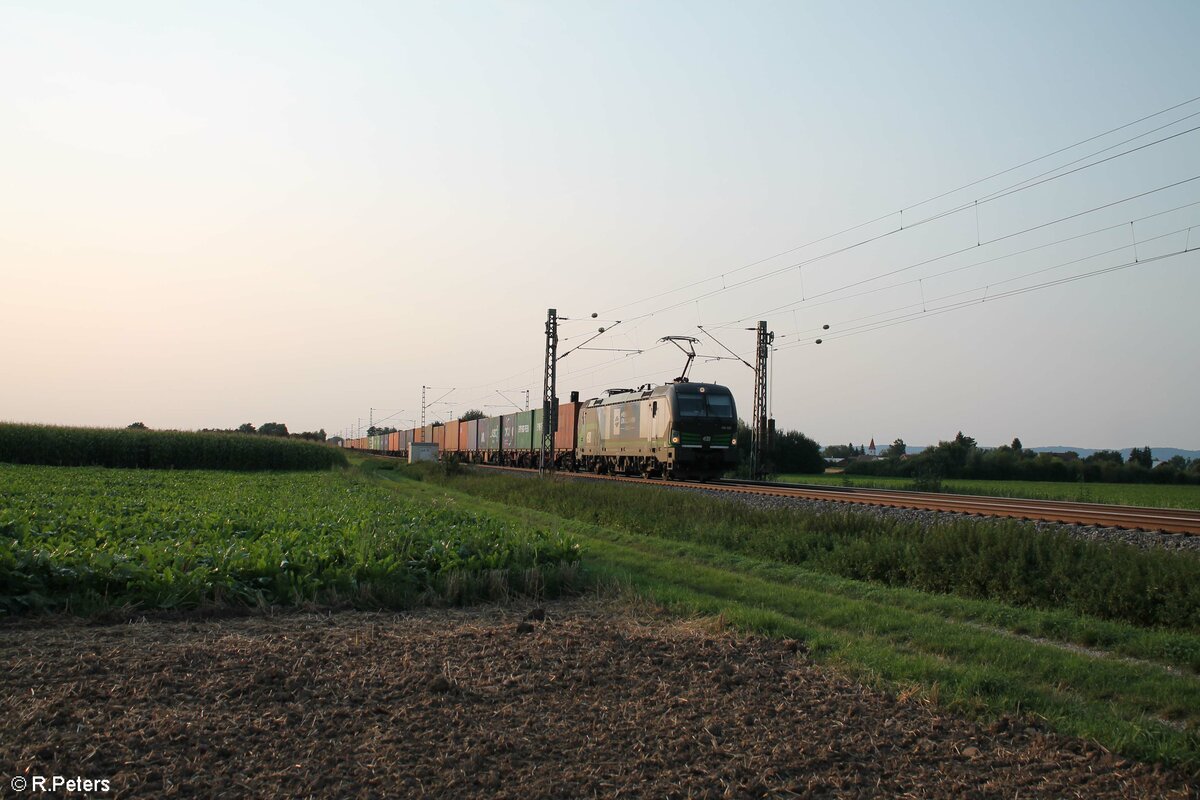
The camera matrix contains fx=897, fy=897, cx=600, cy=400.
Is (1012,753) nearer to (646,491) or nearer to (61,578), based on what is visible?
(61,578)

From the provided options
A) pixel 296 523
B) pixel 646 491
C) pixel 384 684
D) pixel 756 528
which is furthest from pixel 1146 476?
pixel 384 684

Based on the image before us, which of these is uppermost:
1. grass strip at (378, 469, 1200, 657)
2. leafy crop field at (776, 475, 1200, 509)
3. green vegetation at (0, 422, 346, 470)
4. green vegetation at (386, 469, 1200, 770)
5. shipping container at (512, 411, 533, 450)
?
shipping container at (512, 411, 533, 450)

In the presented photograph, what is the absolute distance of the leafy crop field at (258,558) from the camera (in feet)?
28.6

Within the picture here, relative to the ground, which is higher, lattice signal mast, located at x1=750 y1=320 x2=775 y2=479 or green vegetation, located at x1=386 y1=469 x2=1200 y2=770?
lattice signal mast, located at x1=750 y1=320 x2=775 y2=479

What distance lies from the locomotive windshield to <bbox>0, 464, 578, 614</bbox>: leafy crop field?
56.3 ft

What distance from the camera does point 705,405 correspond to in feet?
104

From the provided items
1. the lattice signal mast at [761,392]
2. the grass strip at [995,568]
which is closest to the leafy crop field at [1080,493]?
the lattice signal mast at [761,392]

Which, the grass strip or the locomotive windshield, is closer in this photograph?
the grass strip

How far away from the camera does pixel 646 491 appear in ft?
71.7

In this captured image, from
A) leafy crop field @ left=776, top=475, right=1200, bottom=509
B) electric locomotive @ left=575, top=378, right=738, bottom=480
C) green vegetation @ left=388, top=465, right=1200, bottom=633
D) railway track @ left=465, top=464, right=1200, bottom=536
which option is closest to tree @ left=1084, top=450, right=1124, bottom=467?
leafy crop field @ left=776, top=475, right=1200, bottom=509

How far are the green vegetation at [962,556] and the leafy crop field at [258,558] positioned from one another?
13.7 ft

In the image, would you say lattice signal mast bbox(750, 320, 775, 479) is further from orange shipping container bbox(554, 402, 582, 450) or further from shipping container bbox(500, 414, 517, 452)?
shipping container bbox(500, 414, 517, 452)

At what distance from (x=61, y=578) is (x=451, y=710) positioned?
17.2 feet

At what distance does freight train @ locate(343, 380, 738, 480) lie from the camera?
31.2 meters
